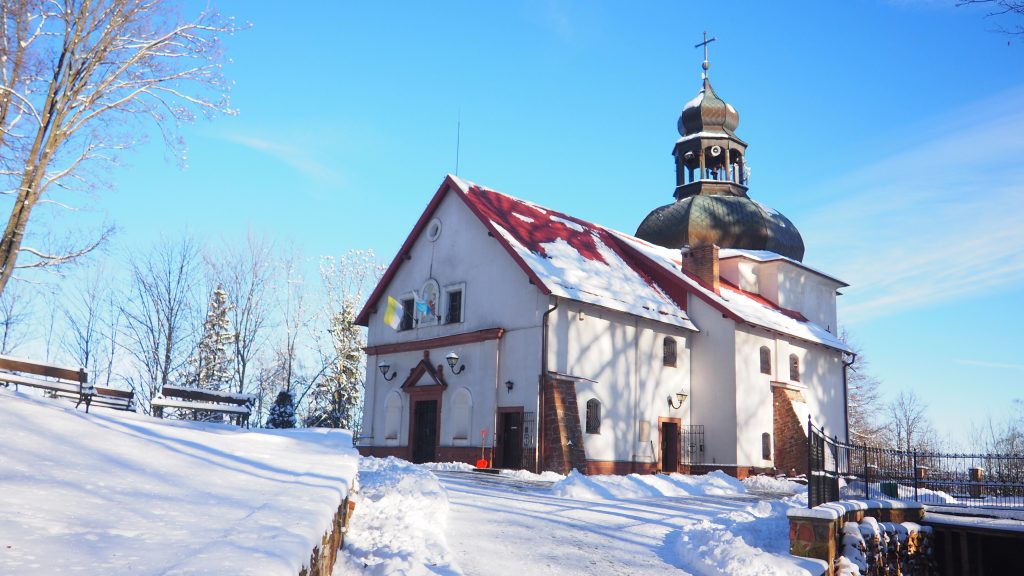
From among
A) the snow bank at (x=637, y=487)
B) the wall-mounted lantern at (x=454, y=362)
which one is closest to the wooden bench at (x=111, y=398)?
the snow bank at (x=637, y=487)

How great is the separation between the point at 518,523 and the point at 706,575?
9.43 ft

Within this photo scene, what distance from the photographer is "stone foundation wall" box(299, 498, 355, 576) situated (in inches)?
167

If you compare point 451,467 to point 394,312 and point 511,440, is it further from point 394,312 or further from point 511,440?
point 394,312

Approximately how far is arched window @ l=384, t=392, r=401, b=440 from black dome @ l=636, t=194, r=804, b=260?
15.9m

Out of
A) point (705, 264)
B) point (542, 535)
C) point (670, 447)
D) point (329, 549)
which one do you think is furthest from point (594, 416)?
point (329, 549)

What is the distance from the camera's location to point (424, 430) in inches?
1040

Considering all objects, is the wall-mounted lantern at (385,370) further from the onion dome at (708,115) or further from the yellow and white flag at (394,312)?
the onion dome at (708,115)

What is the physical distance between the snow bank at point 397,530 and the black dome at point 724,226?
27193 mm

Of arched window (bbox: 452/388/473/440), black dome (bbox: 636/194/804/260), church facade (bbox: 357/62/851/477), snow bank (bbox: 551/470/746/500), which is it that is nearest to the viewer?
snow bank (bbox: 551/470/746/500)

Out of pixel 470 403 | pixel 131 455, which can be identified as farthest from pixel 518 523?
pixel 470 403

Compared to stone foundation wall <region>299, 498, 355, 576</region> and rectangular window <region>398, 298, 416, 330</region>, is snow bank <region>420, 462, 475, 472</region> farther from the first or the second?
stone foundation wall <region>299, 498, 355, 576</region>

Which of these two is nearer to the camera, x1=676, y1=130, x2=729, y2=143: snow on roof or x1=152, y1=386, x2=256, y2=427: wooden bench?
x1=152, y1=386, x2=256, y2=427: wooden bench

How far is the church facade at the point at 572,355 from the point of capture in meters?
23.4

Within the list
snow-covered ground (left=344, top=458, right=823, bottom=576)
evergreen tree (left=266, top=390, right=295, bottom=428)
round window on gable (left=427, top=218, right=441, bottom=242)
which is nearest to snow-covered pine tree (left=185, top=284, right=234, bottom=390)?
evergreen tree (left=266, top=390, right=295, bottom=428)
